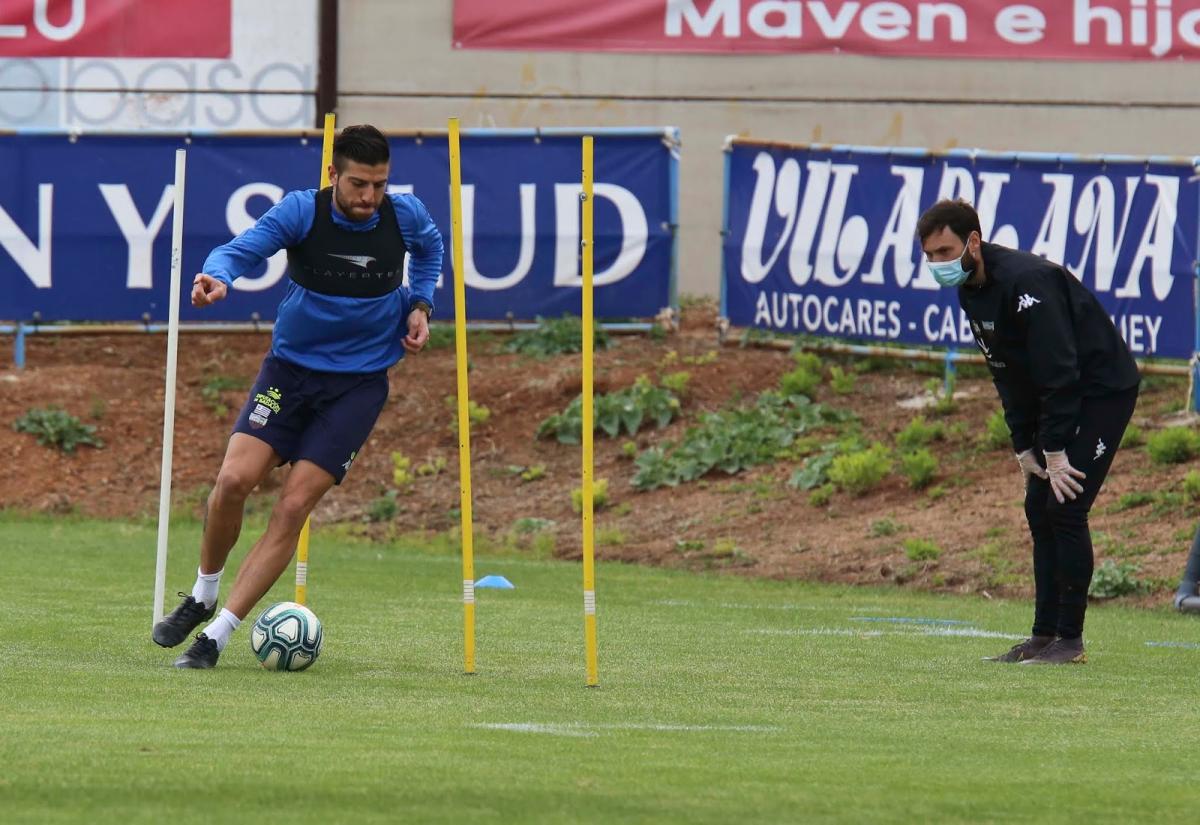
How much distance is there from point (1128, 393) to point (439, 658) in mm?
3166

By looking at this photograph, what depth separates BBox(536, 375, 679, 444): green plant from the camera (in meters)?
18.8

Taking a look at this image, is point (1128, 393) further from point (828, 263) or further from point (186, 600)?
point (828, 263)

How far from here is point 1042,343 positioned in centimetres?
930

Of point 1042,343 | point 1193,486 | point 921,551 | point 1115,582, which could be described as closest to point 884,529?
point 921,551

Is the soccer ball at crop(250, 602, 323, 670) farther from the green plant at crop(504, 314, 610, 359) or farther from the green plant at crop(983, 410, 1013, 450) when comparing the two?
the green plant at crop(504, 314, 610, 359)

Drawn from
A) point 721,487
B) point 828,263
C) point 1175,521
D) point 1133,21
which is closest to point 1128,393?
point 1175,521

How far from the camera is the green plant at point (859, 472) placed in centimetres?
1694

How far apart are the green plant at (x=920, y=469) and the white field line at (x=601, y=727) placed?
380 inches

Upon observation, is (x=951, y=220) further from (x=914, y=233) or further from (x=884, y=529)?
(x=914, y=233)

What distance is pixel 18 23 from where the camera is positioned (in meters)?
22.4

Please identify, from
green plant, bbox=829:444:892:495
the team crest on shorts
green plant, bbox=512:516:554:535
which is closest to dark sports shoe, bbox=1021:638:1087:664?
the team crest on shorts

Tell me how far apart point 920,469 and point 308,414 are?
8.57m

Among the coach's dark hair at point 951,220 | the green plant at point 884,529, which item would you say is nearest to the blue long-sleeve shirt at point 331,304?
the coach's dark hair at point 951,220

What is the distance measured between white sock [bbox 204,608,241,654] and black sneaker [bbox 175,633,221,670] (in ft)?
0.06
